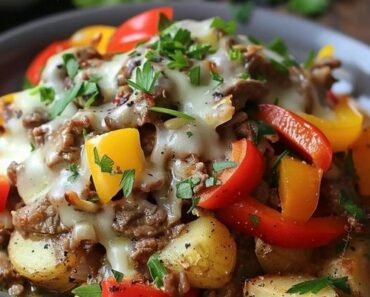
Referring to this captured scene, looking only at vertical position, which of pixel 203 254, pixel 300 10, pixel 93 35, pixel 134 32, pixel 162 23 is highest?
pixel 162 23

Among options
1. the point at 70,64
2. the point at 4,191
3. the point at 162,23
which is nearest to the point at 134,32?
the point at 162,23

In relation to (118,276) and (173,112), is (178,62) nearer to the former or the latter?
A: (173,112)

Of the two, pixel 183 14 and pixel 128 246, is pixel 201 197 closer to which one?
pixel 128 246

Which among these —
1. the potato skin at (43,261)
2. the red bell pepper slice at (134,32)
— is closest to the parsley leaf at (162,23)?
the red bell pepper slice at (134,32)

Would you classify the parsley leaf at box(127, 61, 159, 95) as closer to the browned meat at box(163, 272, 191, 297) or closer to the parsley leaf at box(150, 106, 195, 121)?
the parsley leaf at box(150, 106, 195, 121)

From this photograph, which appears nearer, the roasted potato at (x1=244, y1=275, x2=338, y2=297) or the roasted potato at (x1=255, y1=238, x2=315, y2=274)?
the roasted potato at (x1=244, y1=275, x2=338, y2=297)

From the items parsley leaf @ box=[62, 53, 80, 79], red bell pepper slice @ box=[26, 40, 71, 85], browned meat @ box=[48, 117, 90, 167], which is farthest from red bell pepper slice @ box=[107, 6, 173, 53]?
browned meat @ box=[48, 117, 90, 167]
